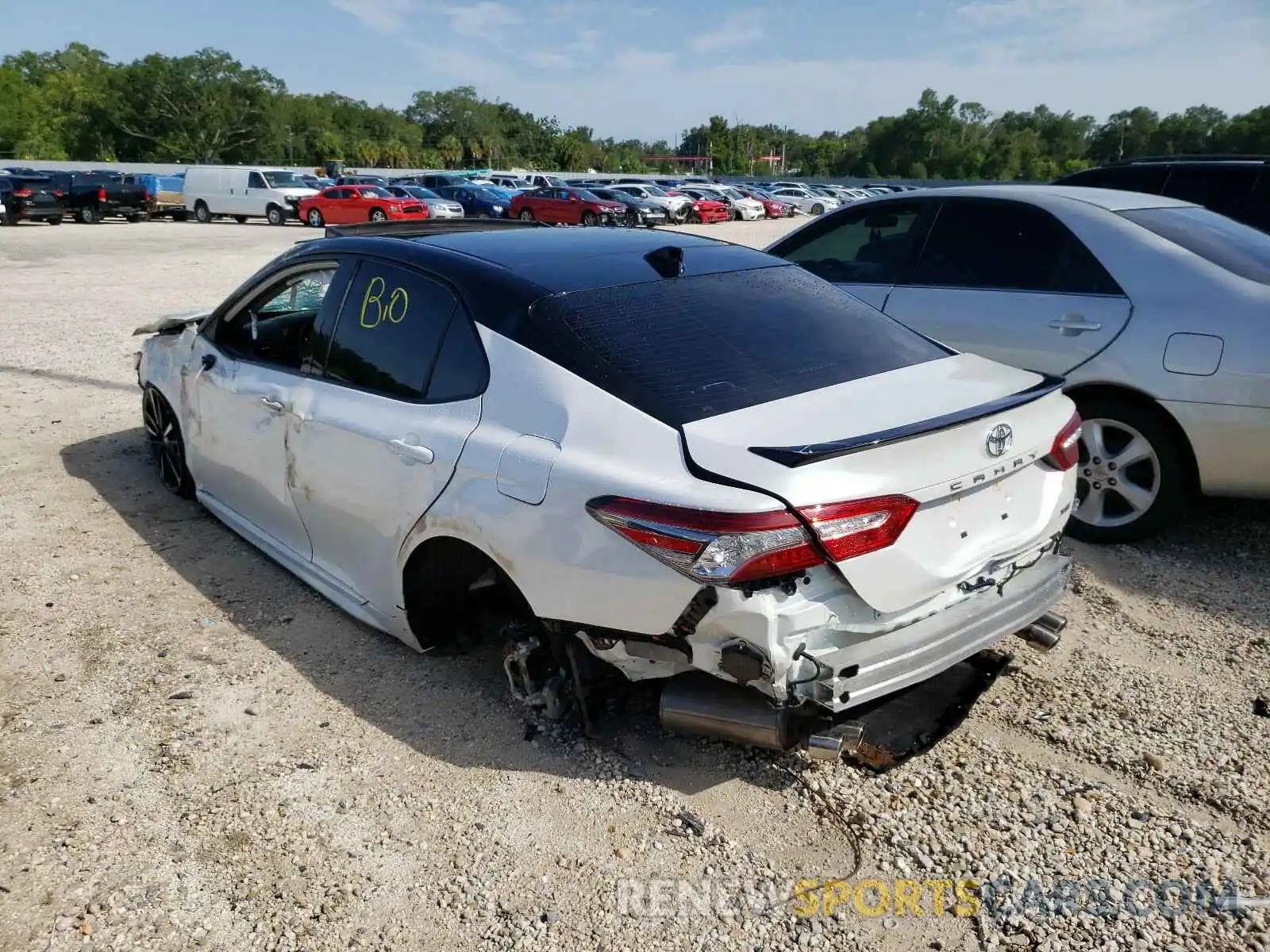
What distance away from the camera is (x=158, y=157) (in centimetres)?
9012

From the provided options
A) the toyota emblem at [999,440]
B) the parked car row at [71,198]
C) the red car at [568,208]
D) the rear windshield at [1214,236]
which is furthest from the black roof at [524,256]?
the parked car row at [71,198]

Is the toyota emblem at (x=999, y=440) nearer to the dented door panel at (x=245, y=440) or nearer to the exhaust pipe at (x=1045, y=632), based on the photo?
the exhaust pipe at (x=1045, y=632)

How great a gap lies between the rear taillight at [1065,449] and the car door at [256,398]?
8.99 ft

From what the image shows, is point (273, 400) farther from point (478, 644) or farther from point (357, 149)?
point (357, 149)

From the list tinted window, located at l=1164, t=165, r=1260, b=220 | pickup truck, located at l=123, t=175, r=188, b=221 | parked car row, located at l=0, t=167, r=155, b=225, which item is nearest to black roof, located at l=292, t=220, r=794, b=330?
tinted window, located at l=1164, t=165, r=1260, b=220

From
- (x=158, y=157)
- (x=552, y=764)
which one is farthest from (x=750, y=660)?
(x=158, y=157)

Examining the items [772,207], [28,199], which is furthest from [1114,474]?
[772,207]

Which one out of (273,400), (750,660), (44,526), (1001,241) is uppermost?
(1001,241)

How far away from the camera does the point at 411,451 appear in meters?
3.25

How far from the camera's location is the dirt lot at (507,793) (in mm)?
2465

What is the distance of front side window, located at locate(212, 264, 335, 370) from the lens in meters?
4.08

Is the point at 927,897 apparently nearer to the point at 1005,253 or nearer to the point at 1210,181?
the point at 1005,253

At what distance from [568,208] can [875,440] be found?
32229mm

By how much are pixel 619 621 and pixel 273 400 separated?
210 cm
